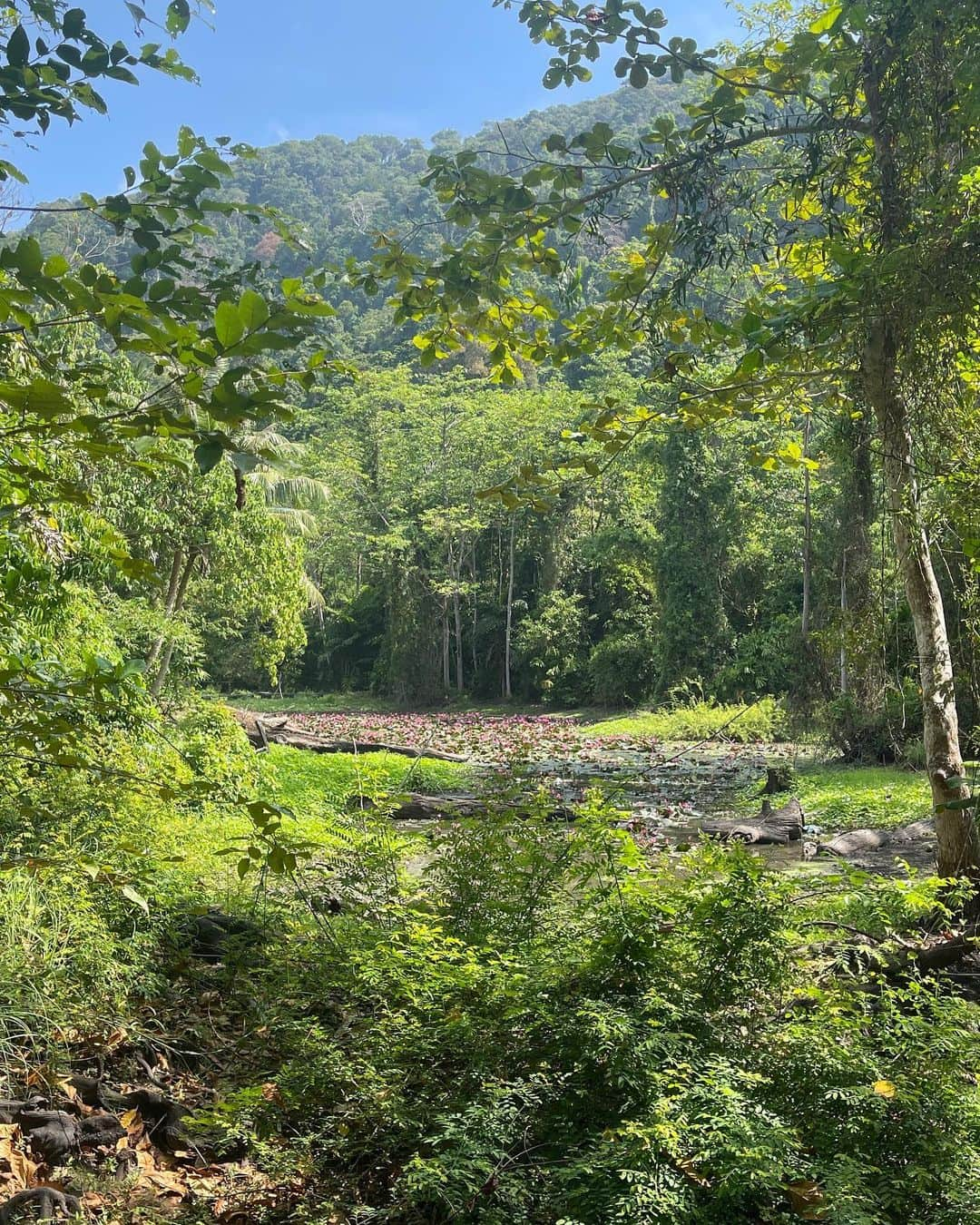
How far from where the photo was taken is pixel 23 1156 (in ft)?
8.79

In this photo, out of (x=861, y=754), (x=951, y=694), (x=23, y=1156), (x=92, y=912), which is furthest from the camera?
(x=861, y=754)

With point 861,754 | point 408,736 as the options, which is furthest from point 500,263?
point 408,736

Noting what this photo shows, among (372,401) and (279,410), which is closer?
(279,410)

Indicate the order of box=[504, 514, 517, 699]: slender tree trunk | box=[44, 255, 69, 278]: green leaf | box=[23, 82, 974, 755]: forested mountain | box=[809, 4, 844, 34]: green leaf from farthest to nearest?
box=[504, 514, 517, 699]: slender tree trunk
box=[23, 82, 974, 755]: forested mountain
box=[809, 4, 844, 34]: green leaf
box=[44, 255, 69, 278]: green leaf

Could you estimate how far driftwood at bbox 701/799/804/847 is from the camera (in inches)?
351

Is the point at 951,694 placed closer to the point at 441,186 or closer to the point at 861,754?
the point at 441,186

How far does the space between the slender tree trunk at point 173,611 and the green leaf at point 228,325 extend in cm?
894

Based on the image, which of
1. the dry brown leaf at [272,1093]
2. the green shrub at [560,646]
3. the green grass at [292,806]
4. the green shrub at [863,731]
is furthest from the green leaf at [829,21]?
the green shrub at [560,646]

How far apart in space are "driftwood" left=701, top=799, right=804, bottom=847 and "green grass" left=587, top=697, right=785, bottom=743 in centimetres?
633

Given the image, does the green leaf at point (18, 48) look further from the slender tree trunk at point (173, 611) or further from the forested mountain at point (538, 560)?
the forested mountain at point (538, 560)

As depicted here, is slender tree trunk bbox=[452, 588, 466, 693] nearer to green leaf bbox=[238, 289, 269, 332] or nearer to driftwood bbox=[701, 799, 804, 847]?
driftwood bbox=[701, 799, 804, 847]

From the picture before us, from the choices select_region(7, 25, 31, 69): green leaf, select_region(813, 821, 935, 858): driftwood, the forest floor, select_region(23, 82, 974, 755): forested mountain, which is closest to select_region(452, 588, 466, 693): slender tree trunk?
select_region(23, 82, 974, 755): forested mountain

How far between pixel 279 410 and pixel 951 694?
3.79 m

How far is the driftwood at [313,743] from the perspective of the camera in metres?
15.7
